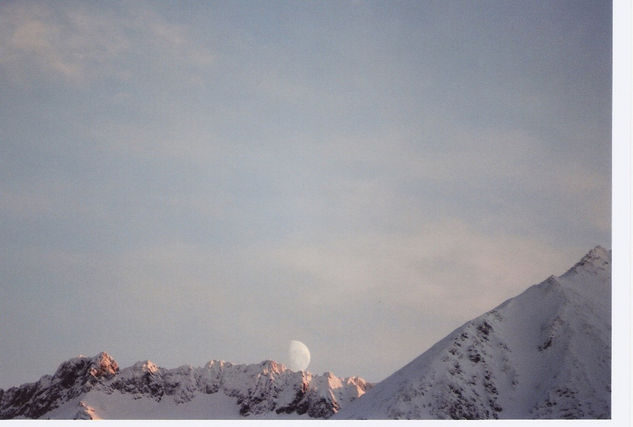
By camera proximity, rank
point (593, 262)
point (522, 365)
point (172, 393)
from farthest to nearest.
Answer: point (172, 393) → point (593, 262) → point (522, 365)

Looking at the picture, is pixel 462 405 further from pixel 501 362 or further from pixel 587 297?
pixel 587 297

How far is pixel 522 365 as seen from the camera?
1902 inches

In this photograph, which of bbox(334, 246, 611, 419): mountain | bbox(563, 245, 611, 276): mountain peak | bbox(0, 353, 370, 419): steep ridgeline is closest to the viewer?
bbox(334, 246, 611, 419): mountain

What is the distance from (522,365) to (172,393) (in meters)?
111

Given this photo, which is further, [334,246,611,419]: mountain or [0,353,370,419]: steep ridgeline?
[0,353,370,419]: steep ridgeline

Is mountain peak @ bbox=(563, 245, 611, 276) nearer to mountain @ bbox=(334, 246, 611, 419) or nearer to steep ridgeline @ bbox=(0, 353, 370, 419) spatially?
mountain @ bbox=(334, 246, 611, 419)

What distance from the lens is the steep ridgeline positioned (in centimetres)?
13438

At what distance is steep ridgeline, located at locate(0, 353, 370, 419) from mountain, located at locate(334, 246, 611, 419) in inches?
3158

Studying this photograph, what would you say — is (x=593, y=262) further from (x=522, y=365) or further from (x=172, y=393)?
(x=172, y=393)

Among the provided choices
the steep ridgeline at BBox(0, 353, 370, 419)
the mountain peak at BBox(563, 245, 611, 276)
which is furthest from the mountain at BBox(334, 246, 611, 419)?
the steep ridgeline at BBox(0, 353, 370, 419)

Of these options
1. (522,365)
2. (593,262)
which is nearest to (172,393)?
(593,262)

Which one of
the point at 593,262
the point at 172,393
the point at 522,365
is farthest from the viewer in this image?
the point at 172,393
